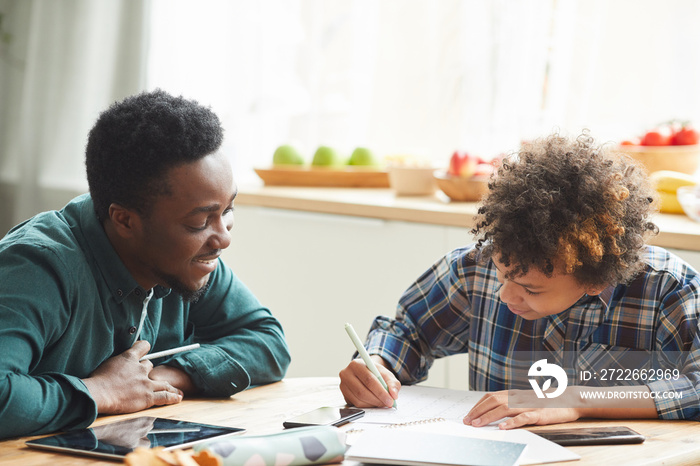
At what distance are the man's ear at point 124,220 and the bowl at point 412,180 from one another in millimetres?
1512

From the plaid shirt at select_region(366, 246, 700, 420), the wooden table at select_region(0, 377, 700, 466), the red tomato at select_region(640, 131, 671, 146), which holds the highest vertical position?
the red tomato at select_region(640, 131, 671, 146)

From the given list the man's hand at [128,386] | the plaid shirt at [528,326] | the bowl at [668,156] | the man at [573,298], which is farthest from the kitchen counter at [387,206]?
the man's hand at [128,386]

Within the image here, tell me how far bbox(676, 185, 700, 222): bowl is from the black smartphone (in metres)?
1.16

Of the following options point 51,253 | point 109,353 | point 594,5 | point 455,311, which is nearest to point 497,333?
point 455,311

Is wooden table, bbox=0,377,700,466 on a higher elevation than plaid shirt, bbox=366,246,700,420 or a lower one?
lower

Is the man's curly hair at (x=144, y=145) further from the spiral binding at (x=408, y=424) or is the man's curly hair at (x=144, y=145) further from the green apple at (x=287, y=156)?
the green apple at (x=287, y=156)

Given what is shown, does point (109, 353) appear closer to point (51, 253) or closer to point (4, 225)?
point (51, 253)

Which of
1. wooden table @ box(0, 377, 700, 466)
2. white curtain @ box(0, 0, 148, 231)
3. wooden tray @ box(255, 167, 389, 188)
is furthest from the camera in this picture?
white curtain @ box(0, 0, 148, 231)

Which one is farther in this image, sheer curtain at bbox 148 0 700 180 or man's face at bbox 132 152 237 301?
sheer curtain at bbox 148 0 700 180

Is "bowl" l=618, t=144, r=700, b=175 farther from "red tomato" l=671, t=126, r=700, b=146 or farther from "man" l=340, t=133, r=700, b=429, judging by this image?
"man" l=340, t=133, r=700, b=429

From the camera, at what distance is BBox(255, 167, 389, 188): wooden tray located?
312 centimetres

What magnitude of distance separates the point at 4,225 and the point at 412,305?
247 cm

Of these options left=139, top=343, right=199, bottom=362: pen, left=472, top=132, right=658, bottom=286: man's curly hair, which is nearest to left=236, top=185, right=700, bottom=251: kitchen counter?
left=472, top=132, right=658, bottom=286: man's curly hair

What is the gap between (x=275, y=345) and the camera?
5.32 feet
